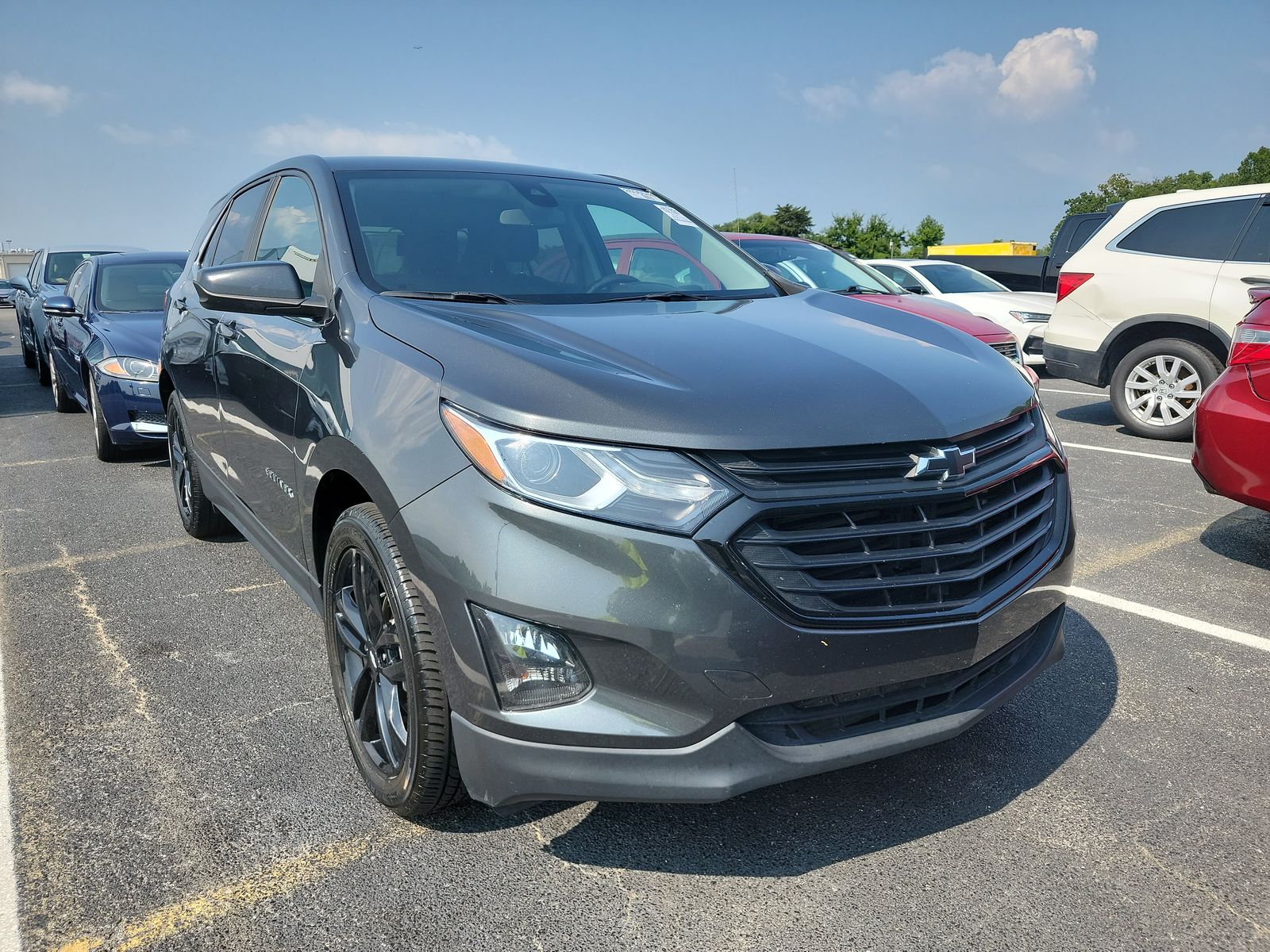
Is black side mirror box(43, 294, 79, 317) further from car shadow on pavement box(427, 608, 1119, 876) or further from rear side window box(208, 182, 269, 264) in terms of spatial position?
car shadow on pavement box(427, 608, 1119, 876)

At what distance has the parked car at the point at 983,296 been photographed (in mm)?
11727

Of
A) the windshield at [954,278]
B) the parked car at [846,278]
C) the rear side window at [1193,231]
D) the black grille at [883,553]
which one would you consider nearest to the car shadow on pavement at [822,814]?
A: the black grille at [883,553]

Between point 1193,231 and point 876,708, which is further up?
point 1193,231

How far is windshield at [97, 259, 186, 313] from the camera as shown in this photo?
8.02 metres

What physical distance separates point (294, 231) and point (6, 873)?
209cm

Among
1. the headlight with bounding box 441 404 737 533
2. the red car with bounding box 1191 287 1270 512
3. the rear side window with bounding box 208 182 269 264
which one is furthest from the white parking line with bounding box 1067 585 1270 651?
the rear side window with bounding box 208 182 269 264

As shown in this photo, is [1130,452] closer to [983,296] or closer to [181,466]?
[983,296]

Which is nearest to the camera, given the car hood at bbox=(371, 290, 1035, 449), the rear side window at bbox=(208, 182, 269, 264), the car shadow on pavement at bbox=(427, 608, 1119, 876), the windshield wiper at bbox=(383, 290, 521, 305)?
the car hood at bbox=(371, 290, 1035, 449)

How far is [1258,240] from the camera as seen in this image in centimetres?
742

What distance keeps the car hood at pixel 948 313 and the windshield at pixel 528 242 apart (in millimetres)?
4130

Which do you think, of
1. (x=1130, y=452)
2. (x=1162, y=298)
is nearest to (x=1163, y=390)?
(x=1162, y=298)

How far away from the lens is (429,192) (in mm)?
3338

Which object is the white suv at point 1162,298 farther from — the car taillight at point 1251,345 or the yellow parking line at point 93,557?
the yellow parking line at point 93,557

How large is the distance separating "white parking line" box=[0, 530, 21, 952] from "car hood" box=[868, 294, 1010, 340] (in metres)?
6.26
